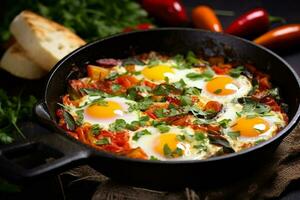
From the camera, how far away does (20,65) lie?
4945mm

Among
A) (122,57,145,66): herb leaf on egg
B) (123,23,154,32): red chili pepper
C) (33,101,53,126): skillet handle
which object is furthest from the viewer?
(123,23,154,32): red chili pepper

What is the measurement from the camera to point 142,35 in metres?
4.53

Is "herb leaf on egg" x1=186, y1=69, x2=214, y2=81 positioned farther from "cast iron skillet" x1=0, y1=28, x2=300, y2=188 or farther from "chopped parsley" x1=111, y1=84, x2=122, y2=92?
"chopped parsley" x1=111, y1=84, x2=122, y2=92

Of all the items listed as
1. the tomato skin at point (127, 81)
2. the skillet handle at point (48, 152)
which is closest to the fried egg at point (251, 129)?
the tomato skin at point (127, 81)

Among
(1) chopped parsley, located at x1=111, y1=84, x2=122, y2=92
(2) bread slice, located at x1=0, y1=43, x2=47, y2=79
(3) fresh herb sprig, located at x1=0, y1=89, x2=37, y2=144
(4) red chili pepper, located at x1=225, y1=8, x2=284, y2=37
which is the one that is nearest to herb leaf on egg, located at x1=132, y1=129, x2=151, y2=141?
(1) chopped parsley, located at x1=111, y1=84, x2=122, y2=92

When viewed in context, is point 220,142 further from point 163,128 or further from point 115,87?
point 115,87

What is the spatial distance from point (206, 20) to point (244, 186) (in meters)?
2.59

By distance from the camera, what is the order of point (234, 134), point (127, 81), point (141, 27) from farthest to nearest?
point (141, 27) < point (127, 81) < point (234, 134)

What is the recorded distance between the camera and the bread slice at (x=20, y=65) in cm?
493

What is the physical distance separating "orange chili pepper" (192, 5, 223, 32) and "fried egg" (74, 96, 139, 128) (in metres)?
2.02

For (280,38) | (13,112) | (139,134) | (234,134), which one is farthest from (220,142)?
(280,38)

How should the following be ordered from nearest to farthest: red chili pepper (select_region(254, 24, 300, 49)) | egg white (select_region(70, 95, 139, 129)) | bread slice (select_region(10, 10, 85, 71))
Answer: egg white (select_region(70, 95, 139, 129)), bread slice (select_region(10, 10, 85, 71)), red chili pepper (select_region(254, 24, 300, 49))

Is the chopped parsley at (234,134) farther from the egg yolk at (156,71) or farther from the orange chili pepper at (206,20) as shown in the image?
the orange chili pepper at (206,20)

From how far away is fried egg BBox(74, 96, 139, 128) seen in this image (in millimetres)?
3689
